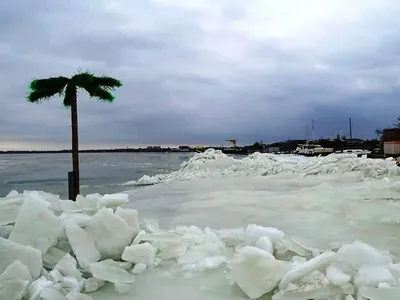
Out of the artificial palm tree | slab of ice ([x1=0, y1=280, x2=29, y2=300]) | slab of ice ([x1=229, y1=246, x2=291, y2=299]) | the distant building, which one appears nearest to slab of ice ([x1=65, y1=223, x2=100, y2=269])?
slab of ice ([x1=0, y1=280, x2=29, y2=300])

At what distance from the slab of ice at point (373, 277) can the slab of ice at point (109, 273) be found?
1.63 metres

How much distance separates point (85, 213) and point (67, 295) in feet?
4.62

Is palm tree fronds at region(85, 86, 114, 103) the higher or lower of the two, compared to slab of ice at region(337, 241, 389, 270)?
higher

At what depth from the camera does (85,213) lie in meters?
3.91

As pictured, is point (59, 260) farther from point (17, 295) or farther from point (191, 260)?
point (191, 260)

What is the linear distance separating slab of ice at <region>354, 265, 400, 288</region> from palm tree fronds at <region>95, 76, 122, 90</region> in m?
5.46

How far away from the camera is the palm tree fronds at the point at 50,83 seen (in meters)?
6.66

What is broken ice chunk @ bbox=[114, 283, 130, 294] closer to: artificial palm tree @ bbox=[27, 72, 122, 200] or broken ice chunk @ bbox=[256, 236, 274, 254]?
broken ice chunk @ bbox=[256, 236, 274, 254]

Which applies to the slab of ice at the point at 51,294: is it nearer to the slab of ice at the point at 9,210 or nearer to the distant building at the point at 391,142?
the slab of ice at the point at 9,210

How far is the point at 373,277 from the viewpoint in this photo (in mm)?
2621

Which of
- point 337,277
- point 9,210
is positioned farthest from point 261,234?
point 9,210

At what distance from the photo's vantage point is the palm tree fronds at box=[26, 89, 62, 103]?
6.70m

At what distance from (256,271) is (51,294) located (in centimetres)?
138

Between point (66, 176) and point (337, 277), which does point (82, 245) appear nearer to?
point (337, 277)
